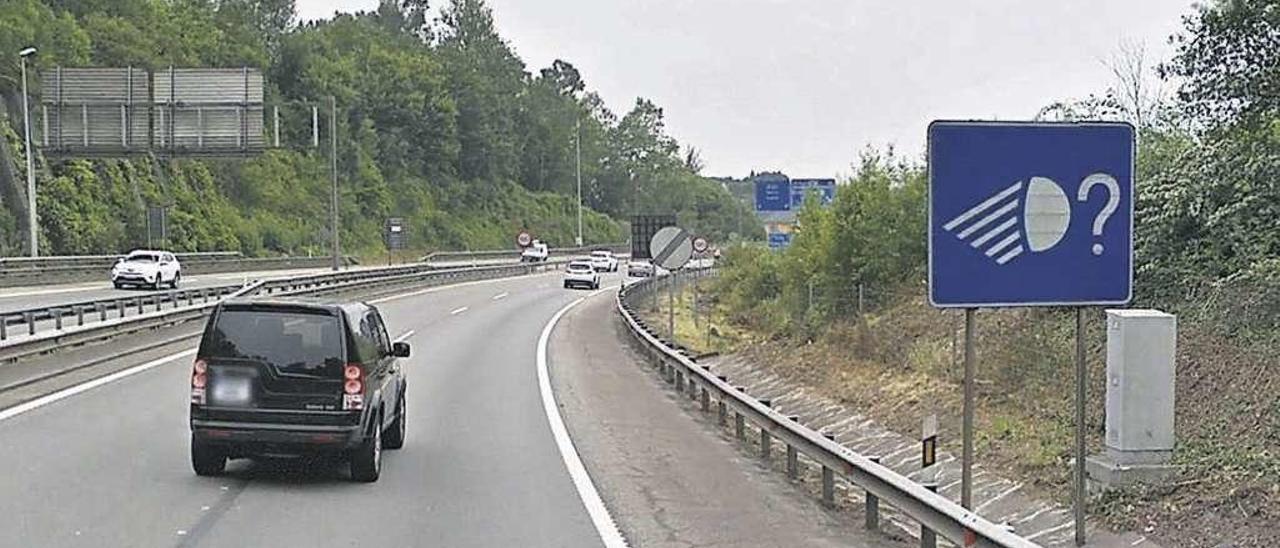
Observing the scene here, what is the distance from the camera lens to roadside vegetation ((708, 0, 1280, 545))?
1106 centimetres

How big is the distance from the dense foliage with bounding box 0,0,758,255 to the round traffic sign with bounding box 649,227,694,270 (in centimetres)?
3570

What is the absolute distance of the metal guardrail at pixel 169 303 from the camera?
2200 cm

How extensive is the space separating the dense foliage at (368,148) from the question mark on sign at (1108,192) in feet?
184

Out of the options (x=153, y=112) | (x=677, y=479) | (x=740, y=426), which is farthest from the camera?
(x=153, y=112)

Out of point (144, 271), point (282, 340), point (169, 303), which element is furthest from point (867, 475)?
point (144, 271)

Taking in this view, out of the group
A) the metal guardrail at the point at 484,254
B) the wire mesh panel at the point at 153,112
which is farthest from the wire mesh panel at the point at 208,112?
the metal guardrail at the point at 484,254

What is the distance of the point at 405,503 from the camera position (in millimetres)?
11859

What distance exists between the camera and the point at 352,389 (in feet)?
40.9

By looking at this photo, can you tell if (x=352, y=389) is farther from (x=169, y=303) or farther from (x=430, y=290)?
(x=430, y=290)

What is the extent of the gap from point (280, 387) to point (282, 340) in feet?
1.40

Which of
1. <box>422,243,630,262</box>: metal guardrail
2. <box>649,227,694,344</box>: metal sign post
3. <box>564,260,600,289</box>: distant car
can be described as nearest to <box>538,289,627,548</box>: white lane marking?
<box>649,227,694,344</box>: metal sign post

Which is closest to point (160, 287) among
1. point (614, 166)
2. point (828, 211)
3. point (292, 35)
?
point (828, 211)

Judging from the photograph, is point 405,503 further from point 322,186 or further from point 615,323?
point 322,186

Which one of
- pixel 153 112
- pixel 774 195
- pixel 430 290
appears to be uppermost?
pixel 153 112
